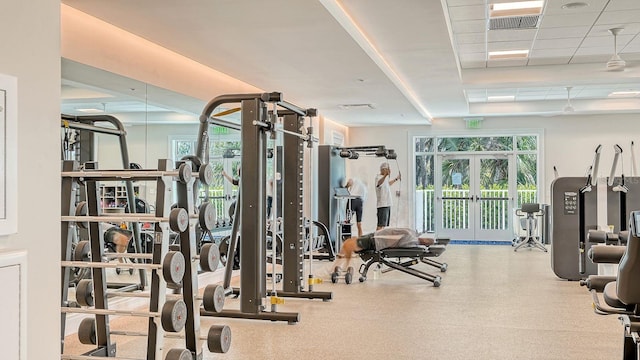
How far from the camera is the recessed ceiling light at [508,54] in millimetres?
7566

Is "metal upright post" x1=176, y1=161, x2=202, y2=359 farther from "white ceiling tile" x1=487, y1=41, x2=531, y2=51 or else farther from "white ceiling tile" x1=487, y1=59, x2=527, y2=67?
"white ceiling tile" x1=487, y1=59, x2=527, y2=67

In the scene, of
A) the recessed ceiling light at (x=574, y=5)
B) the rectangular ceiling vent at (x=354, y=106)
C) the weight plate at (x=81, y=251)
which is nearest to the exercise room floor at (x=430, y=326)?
the weight plate at (x=81, y=251)

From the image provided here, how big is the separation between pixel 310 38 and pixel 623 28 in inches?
139

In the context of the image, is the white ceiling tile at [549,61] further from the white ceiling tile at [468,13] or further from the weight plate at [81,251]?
the weight plate at [81,251]

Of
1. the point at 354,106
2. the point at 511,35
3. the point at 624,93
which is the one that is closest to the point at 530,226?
the point at 624,93

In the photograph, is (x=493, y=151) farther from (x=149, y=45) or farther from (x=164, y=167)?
(x=164, y=167)

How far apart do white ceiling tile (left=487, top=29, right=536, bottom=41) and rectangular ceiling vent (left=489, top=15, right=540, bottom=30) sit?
0.62 feet

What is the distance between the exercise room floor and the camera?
4043 millimetres

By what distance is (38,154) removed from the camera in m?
1.15

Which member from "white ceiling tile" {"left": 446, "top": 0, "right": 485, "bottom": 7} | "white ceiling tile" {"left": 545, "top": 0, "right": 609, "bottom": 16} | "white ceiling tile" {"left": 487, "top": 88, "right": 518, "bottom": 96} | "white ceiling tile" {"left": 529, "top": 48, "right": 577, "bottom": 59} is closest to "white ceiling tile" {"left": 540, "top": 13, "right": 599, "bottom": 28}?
"white ceiling tile" {"left": 545, "top": 0, "right": 609, "bottom": 16}

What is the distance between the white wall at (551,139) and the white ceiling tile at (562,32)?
5.15 metres

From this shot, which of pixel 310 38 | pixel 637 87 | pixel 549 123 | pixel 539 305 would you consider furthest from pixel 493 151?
pixel 310 38

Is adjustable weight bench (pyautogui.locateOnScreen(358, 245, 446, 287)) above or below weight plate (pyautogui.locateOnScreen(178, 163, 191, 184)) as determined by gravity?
below

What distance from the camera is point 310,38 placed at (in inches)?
204
